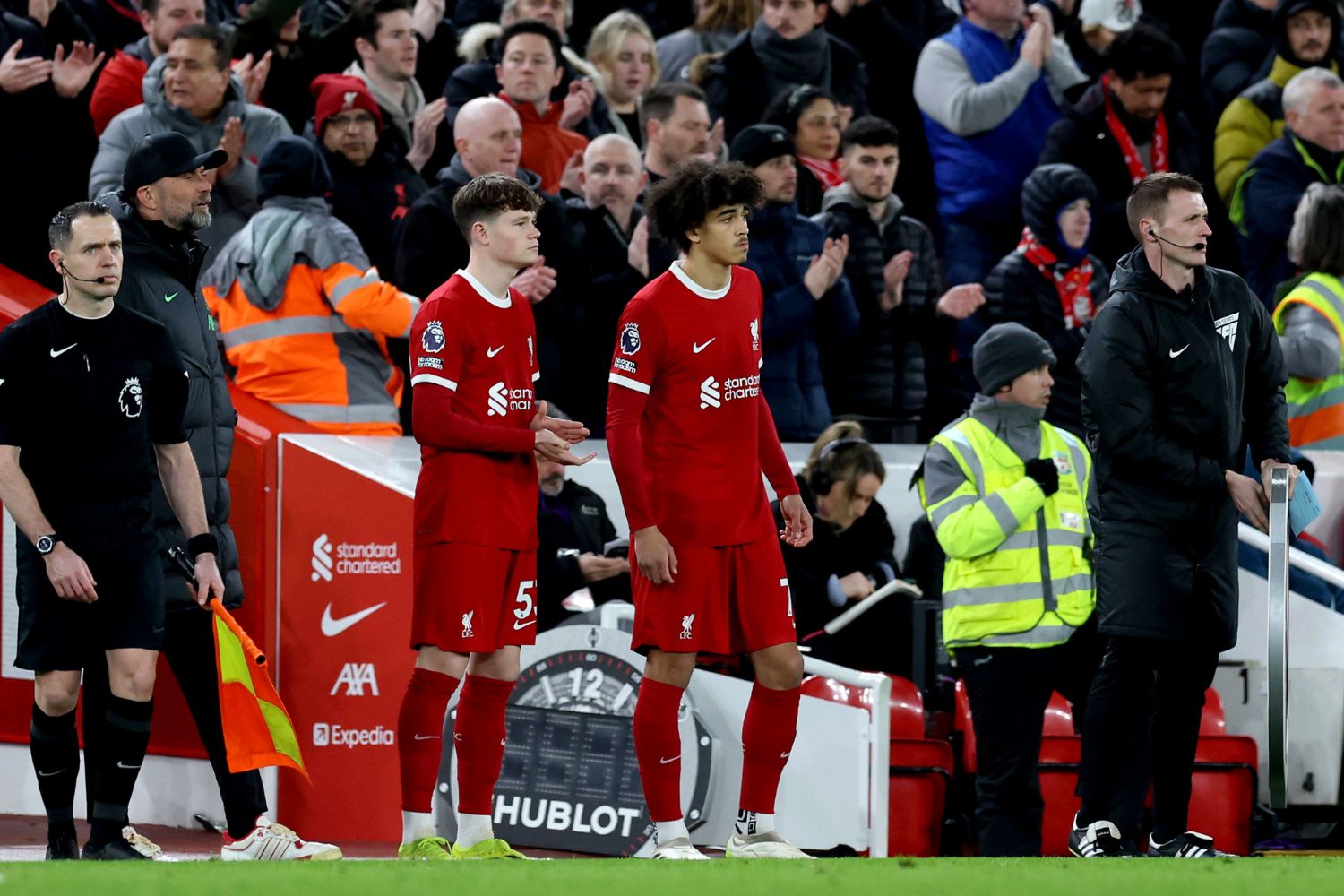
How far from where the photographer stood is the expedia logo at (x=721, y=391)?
249 inches

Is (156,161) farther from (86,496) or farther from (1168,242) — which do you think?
(1168,242)

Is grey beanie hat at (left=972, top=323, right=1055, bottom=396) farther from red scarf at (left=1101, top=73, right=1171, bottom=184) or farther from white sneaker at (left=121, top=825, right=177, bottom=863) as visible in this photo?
red scarf at (left=1101, top=73, right=1171, bottom=184)

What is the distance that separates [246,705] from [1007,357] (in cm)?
287

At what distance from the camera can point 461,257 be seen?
881cm

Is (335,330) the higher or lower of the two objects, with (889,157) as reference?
lower

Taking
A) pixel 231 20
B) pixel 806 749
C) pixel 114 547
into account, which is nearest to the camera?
pixel 114 547

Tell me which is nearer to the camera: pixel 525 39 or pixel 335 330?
pixel 335 330

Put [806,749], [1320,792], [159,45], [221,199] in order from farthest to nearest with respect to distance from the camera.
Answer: [159,45]
[221,199]
[1320,792]
[806,749]

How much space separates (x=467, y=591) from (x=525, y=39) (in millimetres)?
4345

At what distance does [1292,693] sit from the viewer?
8180 millimetres

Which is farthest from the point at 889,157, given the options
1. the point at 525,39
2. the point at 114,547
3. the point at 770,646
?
the point at 114,547

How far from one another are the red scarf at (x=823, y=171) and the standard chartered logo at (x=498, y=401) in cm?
447

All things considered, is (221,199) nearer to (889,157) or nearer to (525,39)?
(525,39)

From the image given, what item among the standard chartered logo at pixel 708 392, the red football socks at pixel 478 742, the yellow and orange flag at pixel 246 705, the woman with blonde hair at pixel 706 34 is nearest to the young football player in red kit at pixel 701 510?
the standard chartered logo at pixel 708 392
